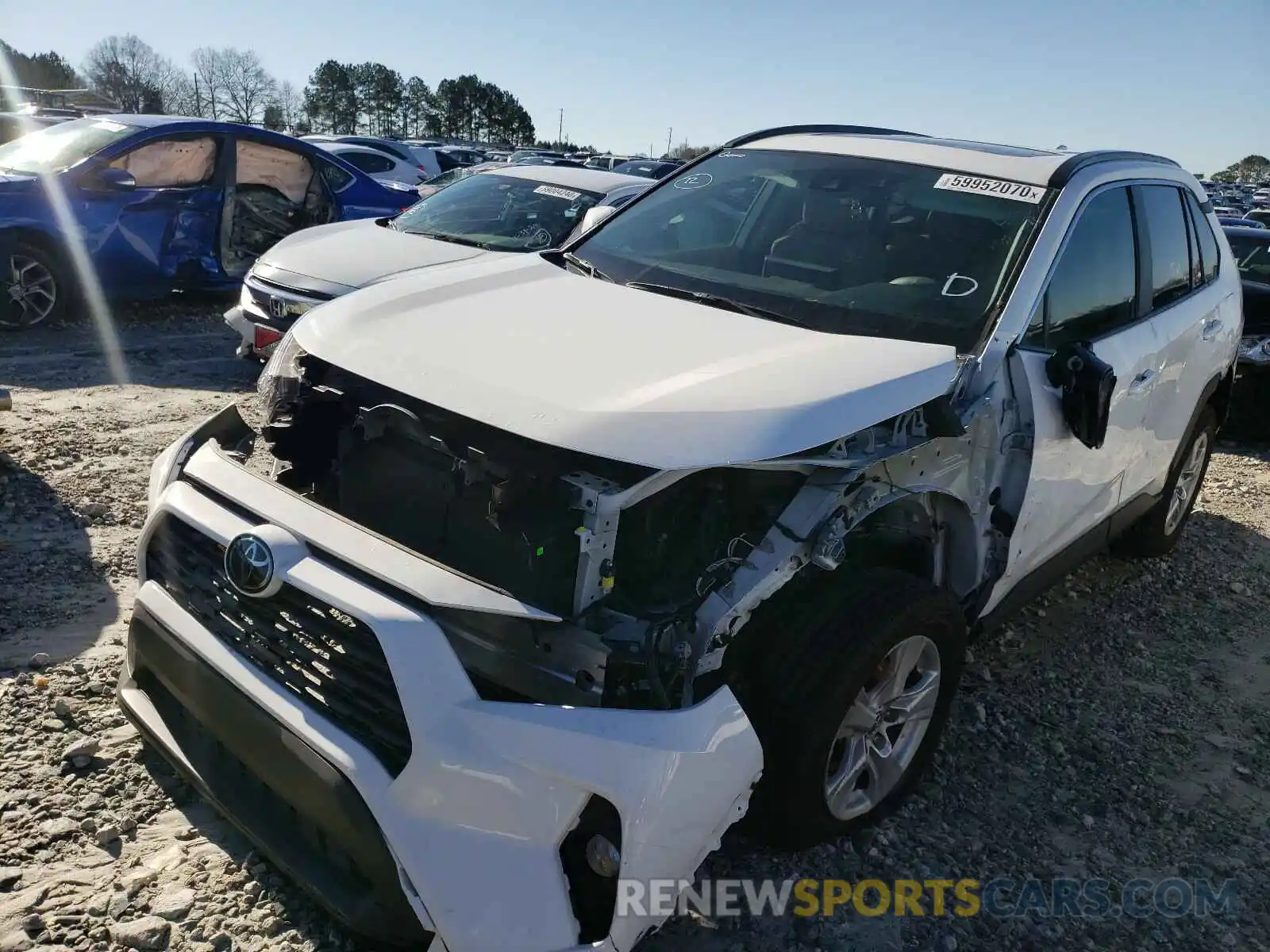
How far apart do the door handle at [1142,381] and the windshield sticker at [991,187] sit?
0.82 metres

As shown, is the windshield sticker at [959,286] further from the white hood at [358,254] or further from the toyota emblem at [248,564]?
the white hood at [358,254]

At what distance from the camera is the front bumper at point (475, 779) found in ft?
6.19

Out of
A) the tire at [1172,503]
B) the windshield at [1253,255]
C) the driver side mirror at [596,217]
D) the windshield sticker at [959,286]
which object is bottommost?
the tire at [1172,503]

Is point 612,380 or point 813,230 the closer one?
point 612,380

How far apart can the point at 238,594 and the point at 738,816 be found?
126cm

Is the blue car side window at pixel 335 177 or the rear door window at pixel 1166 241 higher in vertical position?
the rear door window at pixel 1166 241

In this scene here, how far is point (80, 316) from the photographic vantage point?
318 inches

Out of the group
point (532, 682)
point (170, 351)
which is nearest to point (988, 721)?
point (532, 682)

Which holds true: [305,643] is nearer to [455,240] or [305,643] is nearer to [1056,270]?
[1056,270]

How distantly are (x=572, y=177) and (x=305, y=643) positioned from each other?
20.8 feet

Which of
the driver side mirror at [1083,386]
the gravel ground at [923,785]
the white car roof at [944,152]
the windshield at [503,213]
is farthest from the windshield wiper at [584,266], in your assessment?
the windshield at [503,213]

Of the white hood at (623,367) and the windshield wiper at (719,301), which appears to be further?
the windshield wiper at (719,301)

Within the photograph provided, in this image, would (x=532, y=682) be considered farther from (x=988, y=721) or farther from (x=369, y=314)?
(x=988, y=721)

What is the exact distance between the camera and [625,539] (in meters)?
2.39
